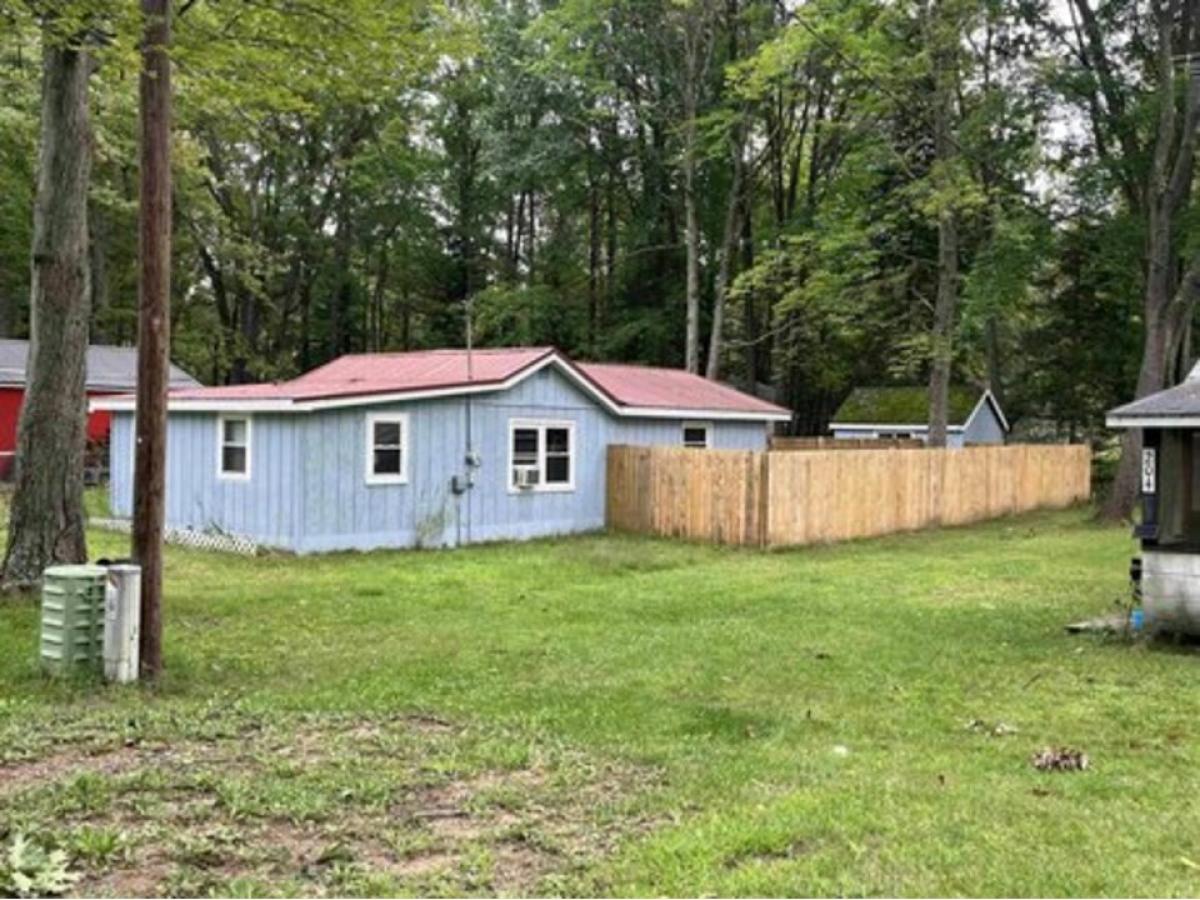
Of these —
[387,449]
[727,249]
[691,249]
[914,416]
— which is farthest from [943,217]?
[387,449]

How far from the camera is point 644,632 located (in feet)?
30.6

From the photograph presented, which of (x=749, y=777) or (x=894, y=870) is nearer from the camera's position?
(x=894, y=870)

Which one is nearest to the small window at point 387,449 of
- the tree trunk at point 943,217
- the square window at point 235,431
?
the square window at point 235,431

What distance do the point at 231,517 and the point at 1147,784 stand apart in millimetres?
13106

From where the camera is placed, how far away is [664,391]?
2111 centimetres

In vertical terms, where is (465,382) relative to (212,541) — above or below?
above

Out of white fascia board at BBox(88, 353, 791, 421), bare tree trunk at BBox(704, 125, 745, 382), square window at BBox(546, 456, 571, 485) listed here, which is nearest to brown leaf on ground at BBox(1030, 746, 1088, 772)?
white fascia board at BBox(88, 353, 791, 421)

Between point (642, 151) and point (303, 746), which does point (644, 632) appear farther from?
point (642, 151)

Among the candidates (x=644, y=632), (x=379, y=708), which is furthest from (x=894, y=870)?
(x=644, y=632)

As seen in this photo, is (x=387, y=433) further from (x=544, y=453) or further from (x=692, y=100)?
(x=692, y=100)

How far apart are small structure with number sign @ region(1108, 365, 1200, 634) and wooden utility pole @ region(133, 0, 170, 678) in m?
7.48

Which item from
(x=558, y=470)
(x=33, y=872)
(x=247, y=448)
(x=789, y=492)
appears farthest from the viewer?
(x=558, y=470)

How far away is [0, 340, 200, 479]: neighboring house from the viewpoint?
25.1 m

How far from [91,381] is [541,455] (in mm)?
14514
